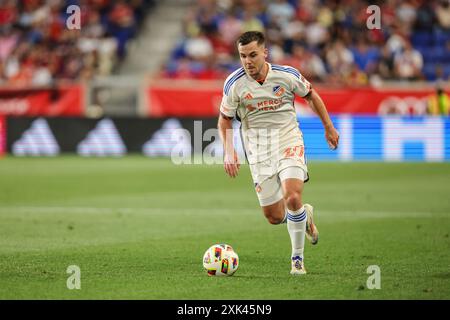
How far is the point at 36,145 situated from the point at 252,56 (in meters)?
19.3

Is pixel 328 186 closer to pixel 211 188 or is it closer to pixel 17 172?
pixel 211 188

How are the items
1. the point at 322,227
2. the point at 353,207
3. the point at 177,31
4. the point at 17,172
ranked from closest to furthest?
the point at 322,227 → the point at 353,207 → the point at 17,172 → the point at 177,31

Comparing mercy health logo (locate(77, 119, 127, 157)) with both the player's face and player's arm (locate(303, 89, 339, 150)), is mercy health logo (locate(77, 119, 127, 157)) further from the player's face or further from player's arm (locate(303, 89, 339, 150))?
the player's face

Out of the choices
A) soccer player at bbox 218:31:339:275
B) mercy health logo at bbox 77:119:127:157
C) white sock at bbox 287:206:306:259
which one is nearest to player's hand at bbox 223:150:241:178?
soccer player at bbox 218:31:339:275

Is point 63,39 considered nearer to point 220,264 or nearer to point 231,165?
point 231,165

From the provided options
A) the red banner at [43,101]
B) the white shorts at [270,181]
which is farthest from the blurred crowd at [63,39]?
the white shorts at [270,181]

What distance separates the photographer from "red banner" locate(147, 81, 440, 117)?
25.9 m

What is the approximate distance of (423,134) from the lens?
79.7 feet

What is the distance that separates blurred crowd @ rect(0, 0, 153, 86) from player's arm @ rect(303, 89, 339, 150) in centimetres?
2107

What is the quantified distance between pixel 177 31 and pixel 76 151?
25.3ft

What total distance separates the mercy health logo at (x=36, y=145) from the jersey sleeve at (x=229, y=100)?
18.6 meters

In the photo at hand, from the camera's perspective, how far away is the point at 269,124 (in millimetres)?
8883

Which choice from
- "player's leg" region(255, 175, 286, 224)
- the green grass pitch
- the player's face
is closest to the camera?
the green grass pitch
